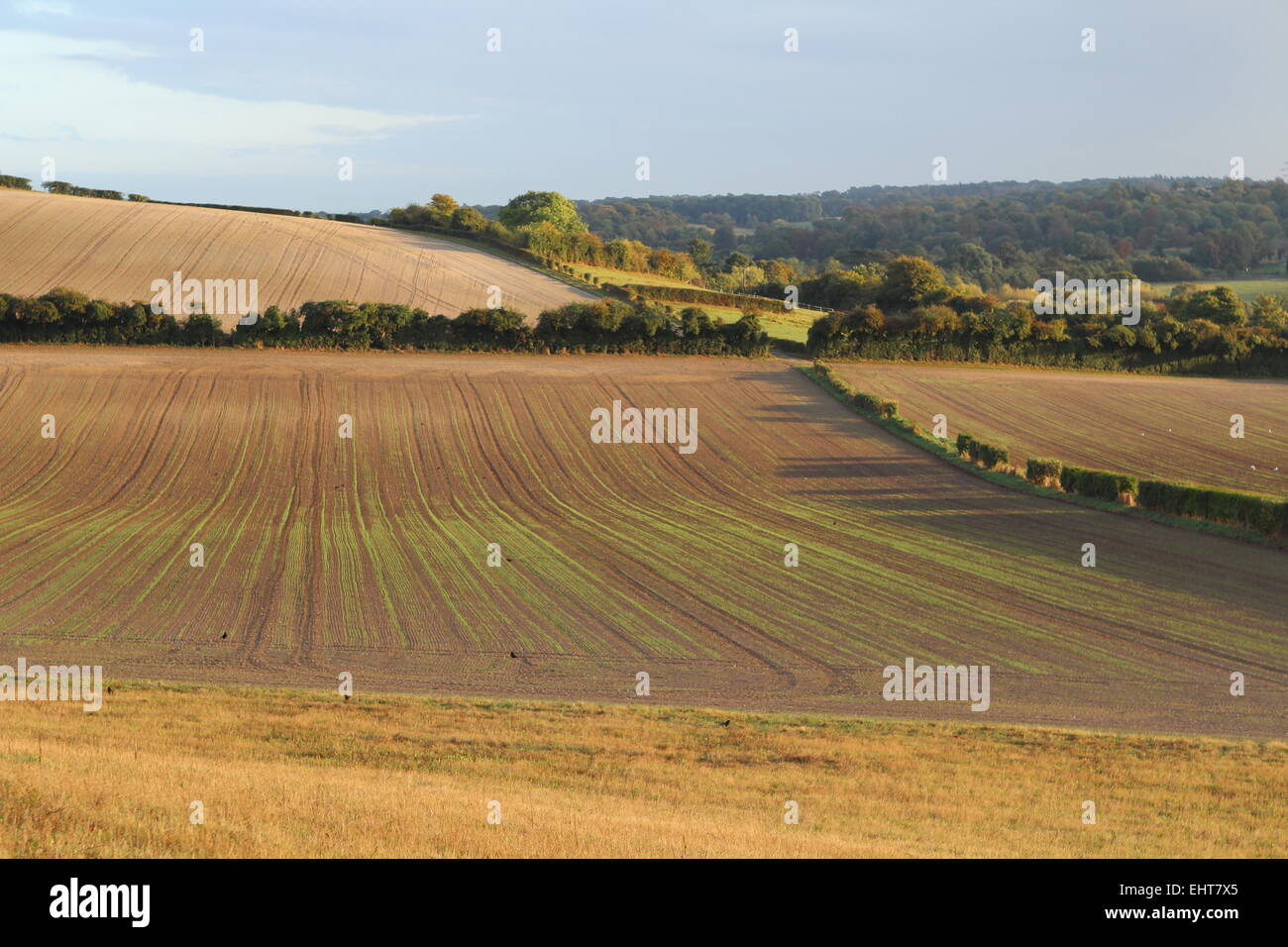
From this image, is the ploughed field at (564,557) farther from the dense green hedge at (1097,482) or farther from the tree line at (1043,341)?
the tree line at (1043,341)

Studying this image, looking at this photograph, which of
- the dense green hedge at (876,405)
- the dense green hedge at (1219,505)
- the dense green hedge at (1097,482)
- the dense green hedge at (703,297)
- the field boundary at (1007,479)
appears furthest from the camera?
the dense green hedge at (703,297)

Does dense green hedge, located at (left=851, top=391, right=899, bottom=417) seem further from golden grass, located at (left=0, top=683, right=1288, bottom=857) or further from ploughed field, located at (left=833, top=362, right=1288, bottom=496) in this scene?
golden grass, located at (left=0, top=683, right=1288, bottom=857)

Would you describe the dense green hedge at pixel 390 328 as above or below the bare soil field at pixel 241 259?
below

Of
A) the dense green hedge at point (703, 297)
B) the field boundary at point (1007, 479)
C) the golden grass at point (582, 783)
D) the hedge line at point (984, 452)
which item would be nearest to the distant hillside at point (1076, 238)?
the dense green hedge at point (703, 297)

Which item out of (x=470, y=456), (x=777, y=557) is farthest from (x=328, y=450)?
(x=777, y=557)

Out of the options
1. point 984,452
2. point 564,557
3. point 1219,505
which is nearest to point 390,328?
point 984,452
